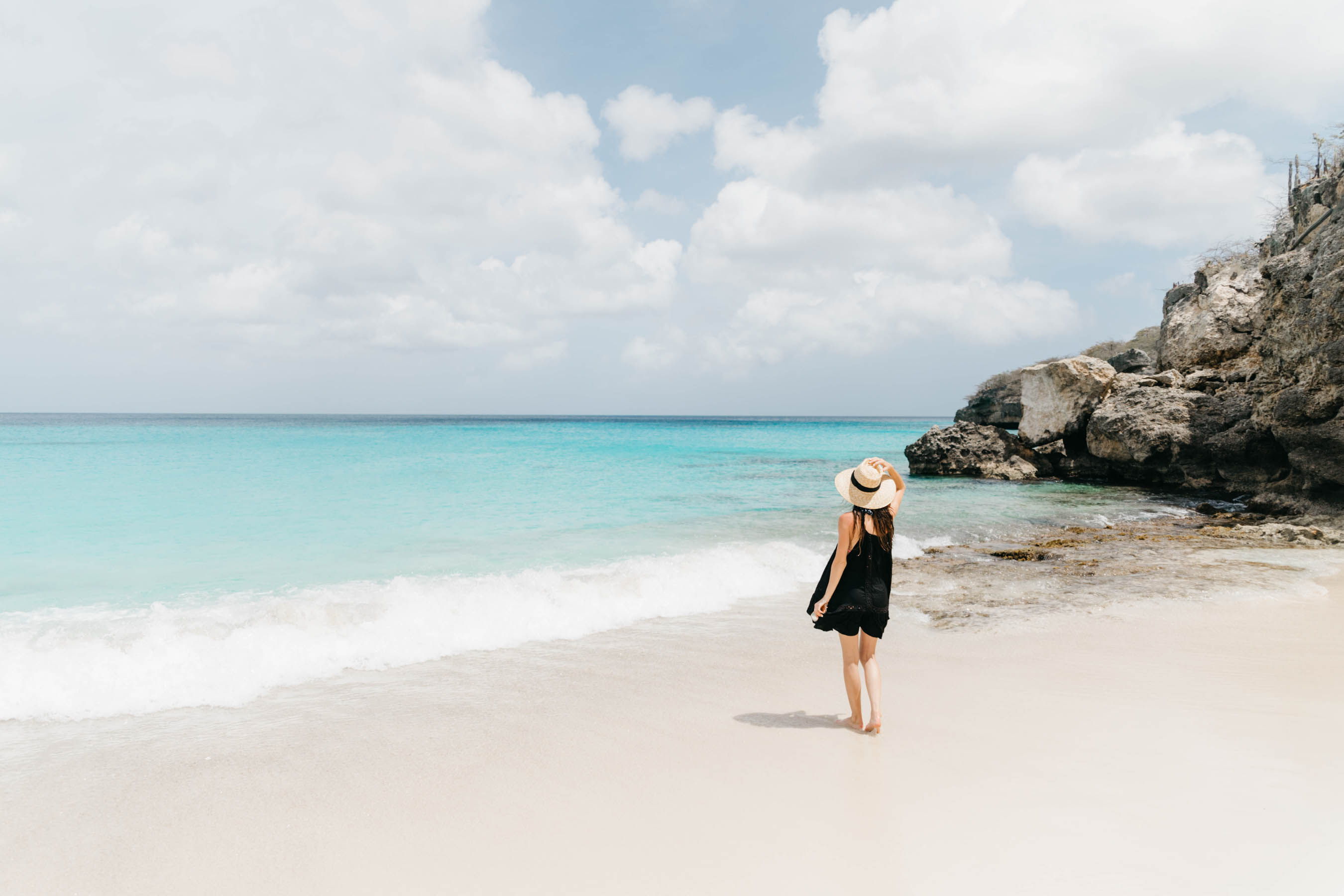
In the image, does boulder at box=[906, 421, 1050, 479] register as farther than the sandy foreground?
Yes

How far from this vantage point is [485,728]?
4.34m

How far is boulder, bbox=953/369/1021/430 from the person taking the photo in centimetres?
4016

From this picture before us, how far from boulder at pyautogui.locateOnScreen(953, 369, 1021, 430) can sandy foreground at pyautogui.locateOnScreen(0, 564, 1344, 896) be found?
3758cm

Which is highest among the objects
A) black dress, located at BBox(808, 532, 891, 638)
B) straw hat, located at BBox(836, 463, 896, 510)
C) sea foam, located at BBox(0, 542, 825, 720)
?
straw hat, located at BBox(836, 463, 896, 510)

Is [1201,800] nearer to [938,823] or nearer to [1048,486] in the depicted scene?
[938,823]

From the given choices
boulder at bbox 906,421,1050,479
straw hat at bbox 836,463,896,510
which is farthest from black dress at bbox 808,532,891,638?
boulder at bbox 906,421,1050,479

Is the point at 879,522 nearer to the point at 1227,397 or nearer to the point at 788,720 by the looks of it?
the point at 788,720

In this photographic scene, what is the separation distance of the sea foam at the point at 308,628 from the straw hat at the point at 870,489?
137 inches

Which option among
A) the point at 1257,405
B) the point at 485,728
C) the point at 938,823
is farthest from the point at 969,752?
the point at 1257,405

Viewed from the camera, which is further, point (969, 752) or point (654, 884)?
point (969, 752)

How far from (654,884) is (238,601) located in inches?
276

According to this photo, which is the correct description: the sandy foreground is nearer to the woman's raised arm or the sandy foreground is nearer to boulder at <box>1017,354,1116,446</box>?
the woman's raised arm

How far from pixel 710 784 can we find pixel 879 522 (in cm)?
183

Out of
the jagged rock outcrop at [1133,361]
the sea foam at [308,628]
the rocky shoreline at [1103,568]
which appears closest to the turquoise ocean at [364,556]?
the sea foam at [308,628]
